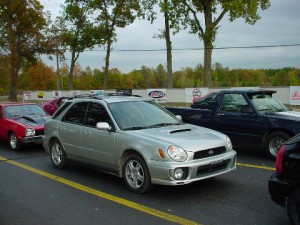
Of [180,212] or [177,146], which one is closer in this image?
[180,212]

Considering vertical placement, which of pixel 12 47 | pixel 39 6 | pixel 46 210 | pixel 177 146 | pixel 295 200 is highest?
pixel 39 6

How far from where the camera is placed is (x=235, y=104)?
9586mm

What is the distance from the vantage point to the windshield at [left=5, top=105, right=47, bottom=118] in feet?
39.1

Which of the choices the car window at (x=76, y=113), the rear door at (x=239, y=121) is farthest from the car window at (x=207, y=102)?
the car window at (x=76, y=113)

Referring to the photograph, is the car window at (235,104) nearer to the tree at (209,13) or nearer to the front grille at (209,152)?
the front grille at (209,152)

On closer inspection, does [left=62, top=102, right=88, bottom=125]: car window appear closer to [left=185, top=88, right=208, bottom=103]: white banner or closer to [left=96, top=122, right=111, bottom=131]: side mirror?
[left=96, top=122, right=111, bottom=131]: side mirror

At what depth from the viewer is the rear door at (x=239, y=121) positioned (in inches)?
356

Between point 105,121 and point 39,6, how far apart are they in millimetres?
44418

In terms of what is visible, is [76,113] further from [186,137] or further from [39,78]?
[39,78]

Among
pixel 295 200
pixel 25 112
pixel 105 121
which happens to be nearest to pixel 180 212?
pixel 295 200

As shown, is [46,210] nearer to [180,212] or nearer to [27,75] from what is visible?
[180,212]

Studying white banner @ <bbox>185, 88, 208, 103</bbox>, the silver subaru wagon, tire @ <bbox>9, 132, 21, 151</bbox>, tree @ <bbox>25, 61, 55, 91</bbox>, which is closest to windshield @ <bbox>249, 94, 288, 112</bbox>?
the silver subaru wagon

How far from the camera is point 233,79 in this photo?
123 metres

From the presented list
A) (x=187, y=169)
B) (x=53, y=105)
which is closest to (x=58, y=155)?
(x=187, y=169)
